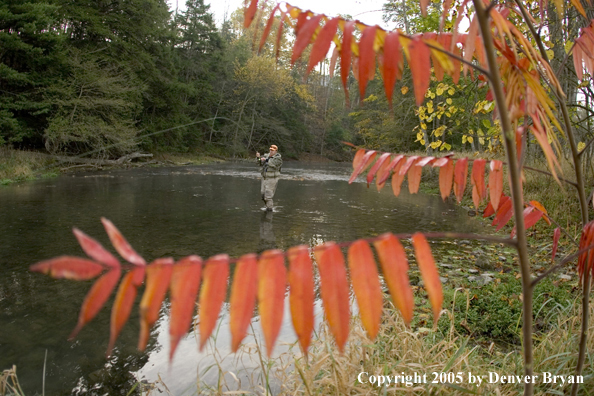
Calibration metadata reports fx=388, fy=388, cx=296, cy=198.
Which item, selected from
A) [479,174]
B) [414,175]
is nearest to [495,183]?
[479,174]

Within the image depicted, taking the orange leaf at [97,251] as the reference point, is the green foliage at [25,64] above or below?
above

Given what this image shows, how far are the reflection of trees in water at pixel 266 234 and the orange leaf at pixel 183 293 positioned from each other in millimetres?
5522

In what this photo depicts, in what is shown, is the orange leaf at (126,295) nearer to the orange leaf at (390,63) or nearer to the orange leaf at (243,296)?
the orange leaf at (243,296)

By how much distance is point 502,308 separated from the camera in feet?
12.5

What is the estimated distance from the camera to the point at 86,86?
23.2 m

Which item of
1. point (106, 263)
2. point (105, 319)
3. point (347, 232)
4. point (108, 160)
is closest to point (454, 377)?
point (106, 263)

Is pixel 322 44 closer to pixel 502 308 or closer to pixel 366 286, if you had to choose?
pixel 366 286

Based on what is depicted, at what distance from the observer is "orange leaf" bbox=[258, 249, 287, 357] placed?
711mm

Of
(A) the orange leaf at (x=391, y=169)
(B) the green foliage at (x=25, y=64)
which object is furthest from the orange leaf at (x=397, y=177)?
(B) the green foliage at (x=25, y=64)

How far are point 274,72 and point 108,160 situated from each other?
22.7 metres

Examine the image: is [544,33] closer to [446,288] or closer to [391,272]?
[446,288]

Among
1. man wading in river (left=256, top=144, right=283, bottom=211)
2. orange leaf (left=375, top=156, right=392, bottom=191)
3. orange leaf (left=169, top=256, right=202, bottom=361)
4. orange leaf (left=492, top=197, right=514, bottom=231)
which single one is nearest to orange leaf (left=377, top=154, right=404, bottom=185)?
orange leaf (left=375, top=156, right=392, bottom=191)

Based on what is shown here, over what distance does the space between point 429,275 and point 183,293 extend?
493 millimetres

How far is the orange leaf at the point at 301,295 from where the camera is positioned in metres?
0.73
